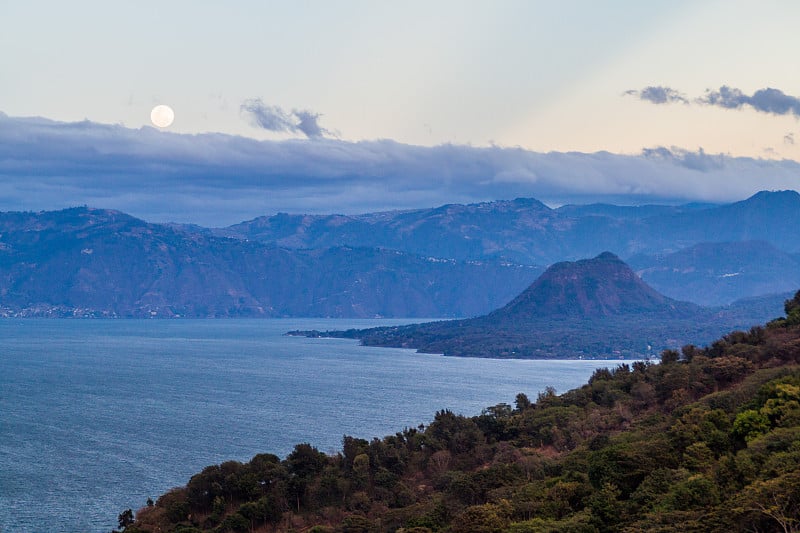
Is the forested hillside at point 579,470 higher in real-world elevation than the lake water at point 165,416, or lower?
higher

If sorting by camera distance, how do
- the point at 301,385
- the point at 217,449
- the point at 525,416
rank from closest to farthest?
1. the point at 525,416
2. the point at 217,449
3. the point at 301,385

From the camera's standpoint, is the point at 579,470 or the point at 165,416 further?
the point at 165,416

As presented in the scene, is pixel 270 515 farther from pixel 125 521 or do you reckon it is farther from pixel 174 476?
pixel 174 476

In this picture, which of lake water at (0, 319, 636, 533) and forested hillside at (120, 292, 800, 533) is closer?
forested hillside at (120, 292, 800, 533)

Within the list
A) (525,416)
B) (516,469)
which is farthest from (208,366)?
(516,469)

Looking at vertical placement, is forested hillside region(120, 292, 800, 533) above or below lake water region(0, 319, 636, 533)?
above
